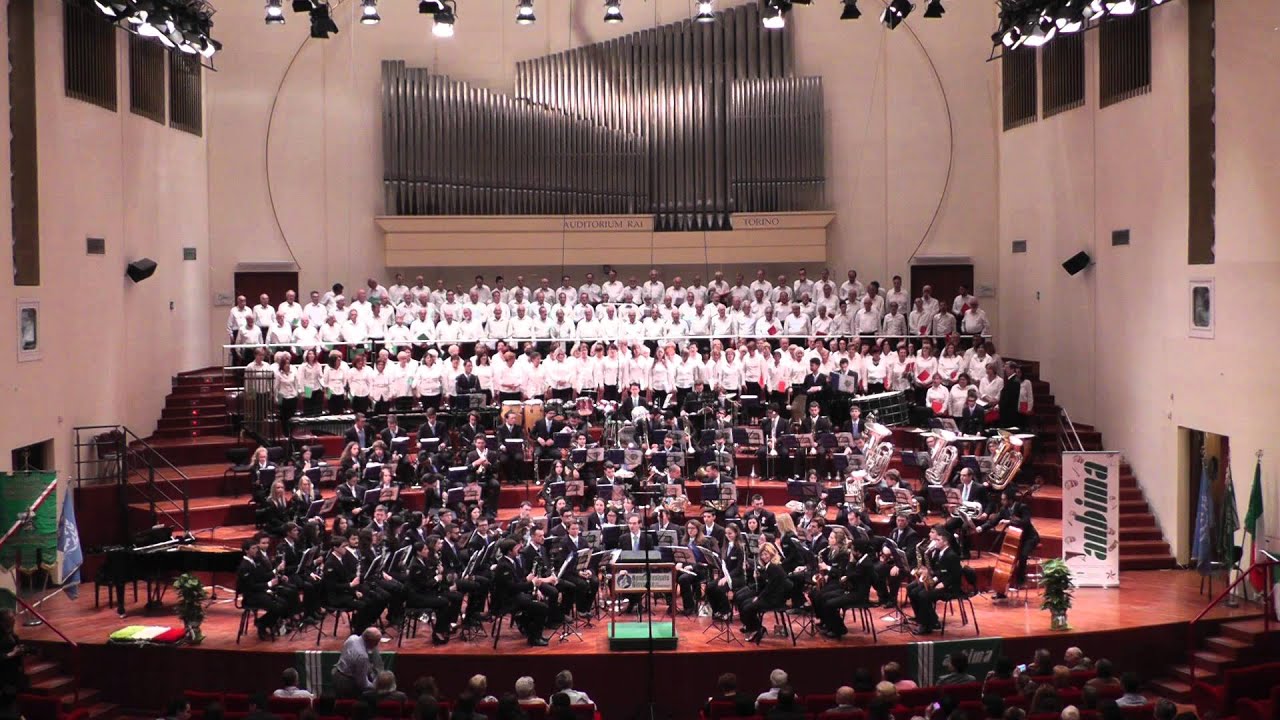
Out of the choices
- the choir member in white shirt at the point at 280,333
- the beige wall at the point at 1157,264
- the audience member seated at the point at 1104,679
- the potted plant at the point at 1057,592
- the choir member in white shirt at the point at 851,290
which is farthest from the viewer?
the choir member in white shirt at the point at 851,290

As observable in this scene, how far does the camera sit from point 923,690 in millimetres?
11344

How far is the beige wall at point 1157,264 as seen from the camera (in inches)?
624

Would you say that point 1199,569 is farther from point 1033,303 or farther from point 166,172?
point 166,172

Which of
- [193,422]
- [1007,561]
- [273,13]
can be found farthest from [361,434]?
[1007,561]

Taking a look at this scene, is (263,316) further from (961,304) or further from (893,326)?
(961,304)

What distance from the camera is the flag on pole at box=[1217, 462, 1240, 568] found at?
16094 millimetres

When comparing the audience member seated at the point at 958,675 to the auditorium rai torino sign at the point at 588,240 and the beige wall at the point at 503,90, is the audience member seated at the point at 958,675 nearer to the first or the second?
the auditorium rai torino sign at the point at 588,240

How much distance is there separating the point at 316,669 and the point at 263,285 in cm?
1194

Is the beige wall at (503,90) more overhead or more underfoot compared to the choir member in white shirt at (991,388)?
more overhead

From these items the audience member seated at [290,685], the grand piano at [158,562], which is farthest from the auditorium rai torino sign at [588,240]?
the audience member seated at [290,685]

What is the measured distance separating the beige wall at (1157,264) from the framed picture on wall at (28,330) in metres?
14.9

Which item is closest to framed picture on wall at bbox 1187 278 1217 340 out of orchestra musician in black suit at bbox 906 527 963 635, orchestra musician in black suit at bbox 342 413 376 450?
orchestra musician in black suit at bbox 906 527 963 635

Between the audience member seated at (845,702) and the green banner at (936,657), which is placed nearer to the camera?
the audience member seated at (845,702)

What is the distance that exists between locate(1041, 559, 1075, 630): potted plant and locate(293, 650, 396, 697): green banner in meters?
7.17
